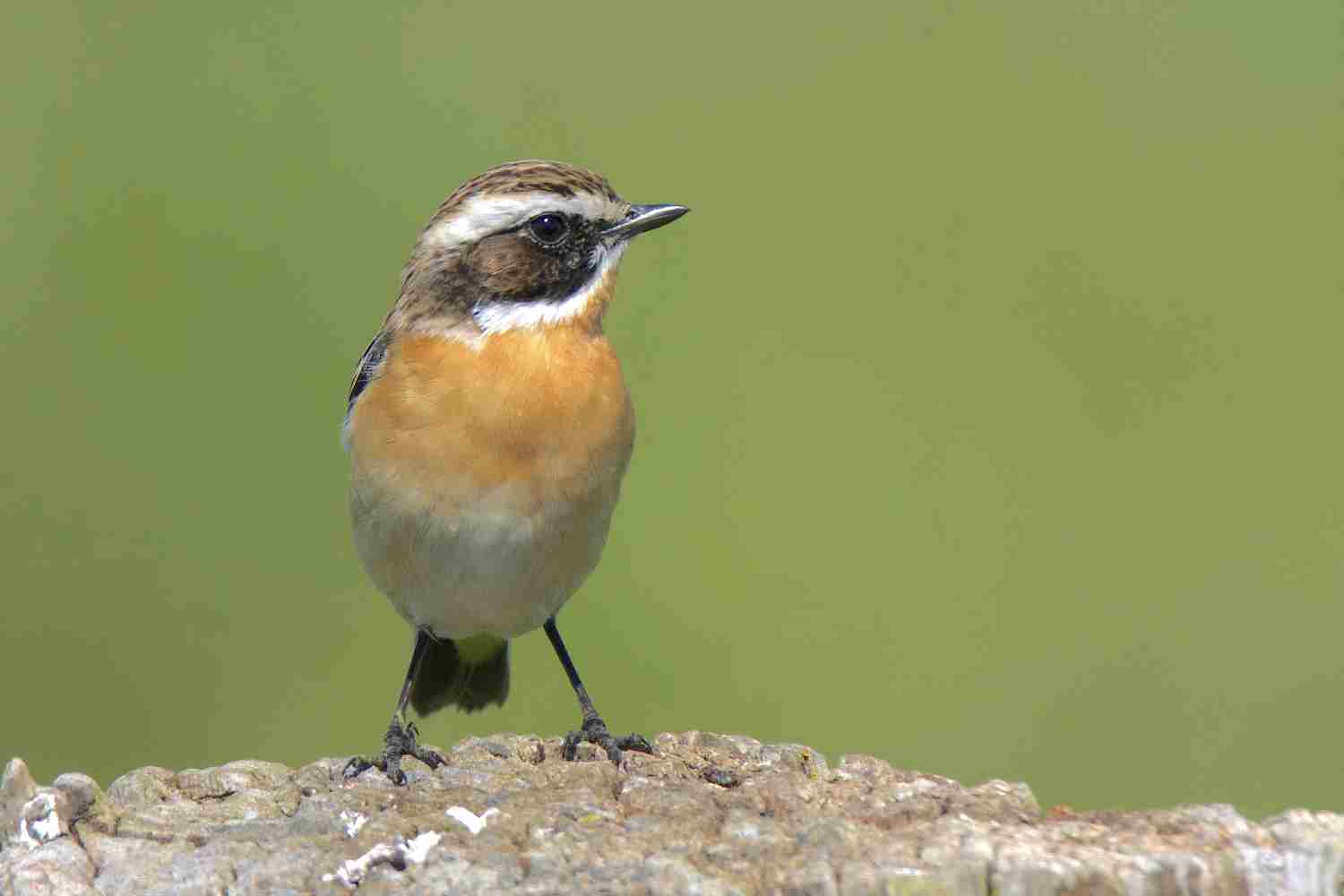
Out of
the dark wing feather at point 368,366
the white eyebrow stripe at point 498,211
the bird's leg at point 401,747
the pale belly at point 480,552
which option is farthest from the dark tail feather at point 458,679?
the white eyebrow stripe at point 498,211

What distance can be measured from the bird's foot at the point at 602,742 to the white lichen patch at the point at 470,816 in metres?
1.09

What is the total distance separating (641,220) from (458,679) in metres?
2.04

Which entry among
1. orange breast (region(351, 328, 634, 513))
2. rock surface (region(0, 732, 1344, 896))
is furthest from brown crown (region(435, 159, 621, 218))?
rock surface (region(0, 732, 1344, 896))

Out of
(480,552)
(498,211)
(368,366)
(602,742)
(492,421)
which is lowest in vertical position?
(602,742)

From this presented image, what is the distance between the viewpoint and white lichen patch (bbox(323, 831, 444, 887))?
4520 mm

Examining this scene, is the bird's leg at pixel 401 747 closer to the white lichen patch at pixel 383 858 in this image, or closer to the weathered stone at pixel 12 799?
the white lichen patch at pixel 383 858

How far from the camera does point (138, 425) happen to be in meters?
10.4

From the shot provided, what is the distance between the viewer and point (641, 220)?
6797 mm

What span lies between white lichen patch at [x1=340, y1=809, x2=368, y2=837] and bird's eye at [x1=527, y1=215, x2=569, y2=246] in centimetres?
241

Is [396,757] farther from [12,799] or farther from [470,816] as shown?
[12,799]

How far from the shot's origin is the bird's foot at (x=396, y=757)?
548 cm

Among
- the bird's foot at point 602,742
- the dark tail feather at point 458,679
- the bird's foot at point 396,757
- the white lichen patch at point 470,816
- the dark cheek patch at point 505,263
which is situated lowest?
the white lichen patch at point 470,816

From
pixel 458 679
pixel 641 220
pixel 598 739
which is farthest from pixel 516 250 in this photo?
pixel 458 679

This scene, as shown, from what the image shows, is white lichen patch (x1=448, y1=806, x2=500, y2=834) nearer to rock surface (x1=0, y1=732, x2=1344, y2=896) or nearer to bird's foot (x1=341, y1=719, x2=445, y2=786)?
rock surface (x1=0, y1=732, x2=1344, y2=896)
